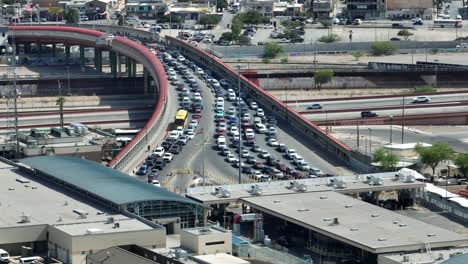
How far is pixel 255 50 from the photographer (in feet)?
246

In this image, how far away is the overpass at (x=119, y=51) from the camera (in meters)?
50.5

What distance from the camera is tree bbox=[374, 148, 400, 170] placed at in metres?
43.9

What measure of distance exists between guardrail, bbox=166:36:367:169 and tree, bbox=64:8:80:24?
1787 cm

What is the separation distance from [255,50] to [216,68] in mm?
14024

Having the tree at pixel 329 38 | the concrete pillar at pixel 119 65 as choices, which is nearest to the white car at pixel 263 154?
the concrete pillar at pixel 119 65

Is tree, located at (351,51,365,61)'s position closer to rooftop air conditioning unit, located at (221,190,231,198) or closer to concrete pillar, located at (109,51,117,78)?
concrete pillar, located at (109,51,117,78)

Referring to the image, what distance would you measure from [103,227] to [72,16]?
168 feet

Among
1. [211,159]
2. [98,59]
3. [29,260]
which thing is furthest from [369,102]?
[29,260]

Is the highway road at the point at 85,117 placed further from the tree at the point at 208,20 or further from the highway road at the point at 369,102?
the tree at the point at 208,20

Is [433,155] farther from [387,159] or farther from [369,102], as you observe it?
[369,102]

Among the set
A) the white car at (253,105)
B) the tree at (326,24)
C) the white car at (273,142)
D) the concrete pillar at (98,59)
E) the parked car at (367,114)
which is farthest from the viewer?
the tree at (326,24)

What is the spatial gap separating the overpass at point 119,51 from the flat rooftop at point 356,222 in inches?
416

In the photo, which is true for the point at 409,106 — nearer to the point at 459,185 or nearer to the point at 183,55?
the point at 183,55

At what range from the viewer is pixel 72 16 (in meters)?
83.6
